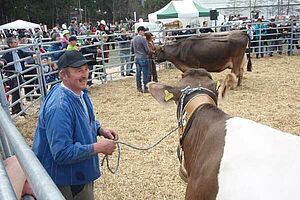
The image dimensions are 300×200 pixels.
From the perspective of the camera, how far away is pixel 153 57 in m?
9.58

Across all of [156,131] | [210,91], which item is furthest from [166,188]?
[156,131]

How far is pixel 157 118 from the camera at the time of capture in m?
6.85

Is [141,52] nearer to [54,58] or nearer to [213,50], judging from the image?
[213,50]

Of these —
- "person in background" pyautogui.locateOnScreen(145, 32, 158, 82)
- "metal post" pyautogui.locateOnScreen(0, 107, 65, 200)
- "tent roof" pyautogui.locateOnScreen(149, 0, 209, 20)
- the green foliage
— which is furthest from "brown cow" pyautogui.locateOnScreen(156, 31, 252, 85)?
the green foliage

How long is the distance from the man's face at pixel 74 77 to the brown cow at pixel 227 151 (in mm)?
821

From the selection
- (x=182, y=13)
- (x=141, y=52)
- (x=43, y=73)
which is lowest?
(x=43, y=73)

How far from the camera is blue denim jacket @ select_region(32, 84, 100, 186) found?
2.31m

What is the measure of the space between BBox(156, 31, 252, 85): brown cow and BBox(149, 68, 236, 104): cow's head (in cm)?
617

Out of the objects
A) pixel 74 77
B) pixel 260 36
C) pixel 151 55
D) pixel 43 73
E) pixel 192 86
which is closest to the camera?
pixel 74 77

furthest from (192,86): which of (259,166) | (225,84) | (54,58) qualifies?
(54,58)

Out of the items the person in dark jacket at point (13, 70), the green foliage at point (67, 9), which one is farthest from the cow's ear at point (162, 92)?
the green foliage at point (67, 9)

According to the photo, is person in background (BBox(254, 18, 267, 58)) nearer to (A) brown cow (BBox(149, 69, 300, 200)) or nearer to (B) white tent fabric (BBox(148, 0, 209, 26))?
(B) white tent fabric (BBox(148, 0, 209, 26))

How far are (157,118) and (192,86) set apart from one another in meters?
3.90

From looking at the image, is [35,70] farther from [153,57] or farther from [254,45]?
[254,45]
